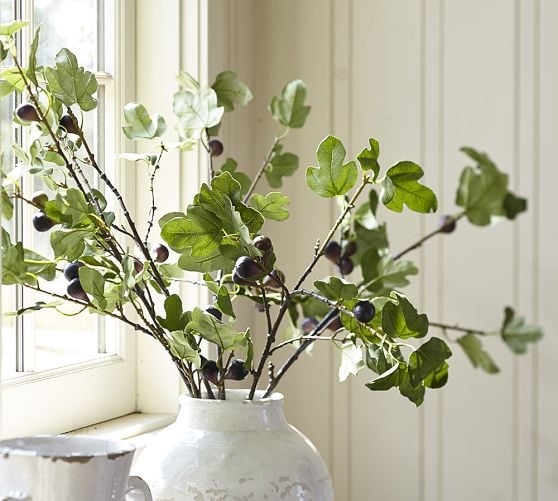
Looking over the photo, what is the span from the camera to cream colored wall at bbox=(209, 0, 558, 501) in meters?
1.50

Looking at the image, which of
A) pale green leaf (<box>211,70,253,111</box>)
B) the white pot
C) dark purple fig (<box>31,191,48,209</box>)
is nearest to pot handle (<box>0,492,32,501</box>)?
the white pot

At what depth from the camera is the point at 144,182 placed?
1.44 m

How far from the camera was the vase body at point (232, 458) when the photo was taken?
0.90 m

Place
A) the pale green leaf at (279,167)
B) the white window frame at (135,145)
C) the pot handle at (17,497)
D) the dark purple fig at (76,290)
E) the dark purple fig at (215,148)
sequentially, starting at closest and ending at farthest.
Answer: the pot handle at (17,497)
the dark purple fig at (76,290)
the dark purple fig at (215,148)
the pale green leaf at (279,167)
the white window frame at (135,145)

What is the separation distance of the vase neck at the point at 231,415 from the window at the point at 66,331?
0.34m

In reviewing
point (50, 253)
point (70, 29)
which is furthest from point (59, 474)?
point (70, 29)

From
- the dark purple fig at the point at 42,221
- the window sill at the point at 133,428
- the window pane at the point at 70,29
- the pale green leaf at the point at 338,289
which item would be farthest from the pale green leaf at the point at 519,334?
the window pane at the point at 70,29

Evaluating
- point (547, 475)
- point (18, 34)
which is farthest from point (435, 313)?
point (18, 34)

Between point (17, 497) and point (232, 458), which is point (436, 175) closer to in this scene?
point (232, 458)

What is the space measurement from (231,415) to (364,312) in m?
0.18

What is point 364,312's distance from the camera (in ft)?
2.94

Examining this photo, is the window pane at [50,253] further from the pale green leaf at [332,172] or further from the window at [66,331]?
the pale green leaf at [332,172]

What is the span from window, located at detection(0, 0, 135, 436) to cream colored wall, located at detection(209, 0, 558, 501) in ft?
0.58

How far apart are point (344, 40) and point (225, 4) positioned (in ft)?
0.78
